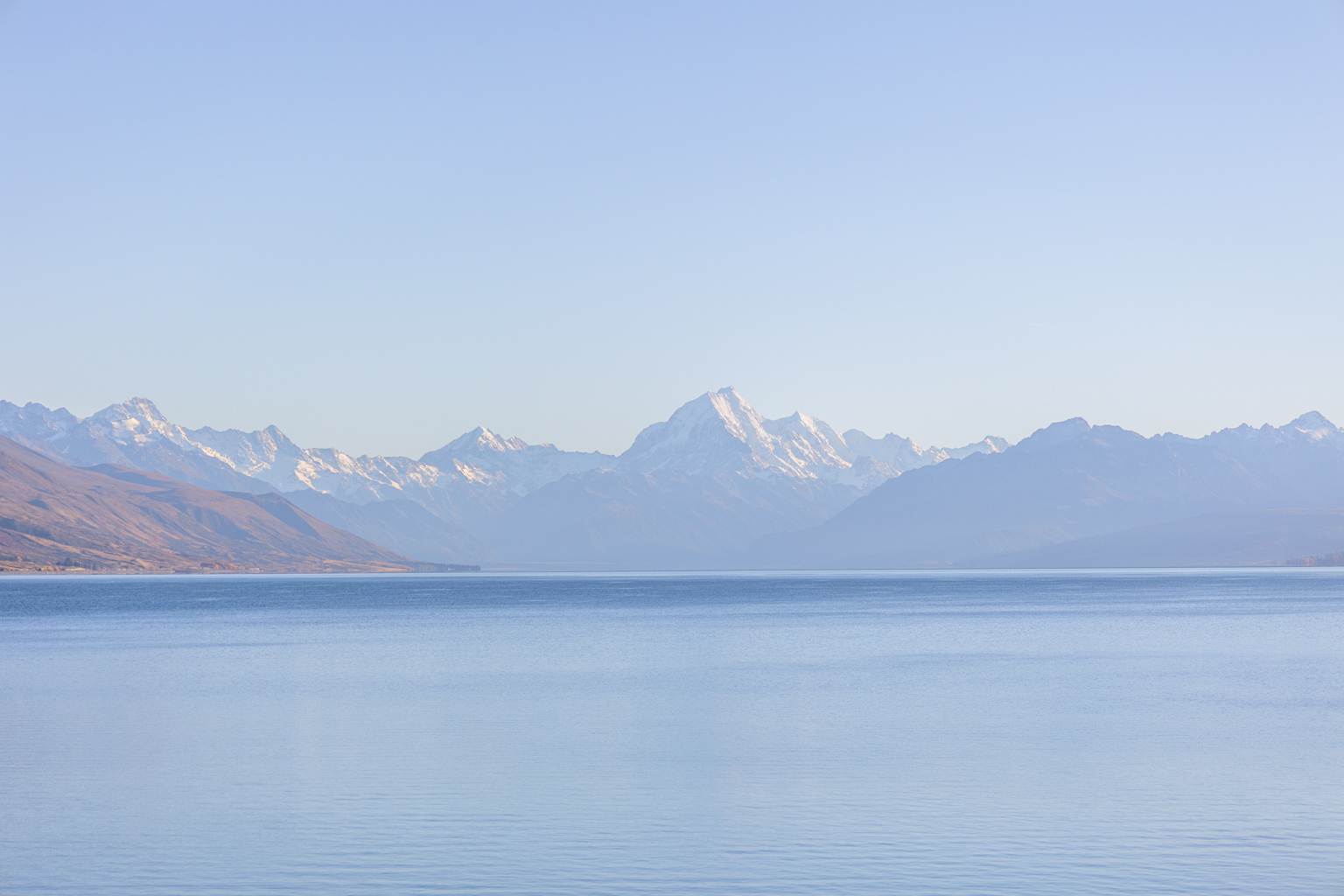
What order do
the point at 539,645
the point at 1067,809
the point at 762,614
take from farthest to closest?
the point at 762,614
the point at 539,645
the point at 1067,809

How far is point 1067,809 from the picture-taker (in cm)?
4378

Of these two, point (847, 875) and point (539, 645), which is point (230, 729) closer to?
point (847, 875)

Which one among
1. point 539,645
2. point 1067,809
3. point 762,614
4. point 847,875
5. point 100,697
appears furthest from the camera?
point 762,614

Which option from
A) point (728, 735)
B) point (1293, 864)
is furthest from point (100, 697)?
point (1293, 864)

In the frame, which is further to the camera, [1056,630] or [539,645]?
[1056,630]

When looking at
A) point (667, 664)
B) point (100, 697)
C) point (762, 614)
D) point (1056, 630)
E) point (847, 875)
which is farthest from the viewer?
point (762, 614)

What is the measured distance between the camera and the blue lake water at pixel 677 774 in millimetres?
37000

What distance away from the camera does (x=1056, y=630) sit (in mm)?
142250

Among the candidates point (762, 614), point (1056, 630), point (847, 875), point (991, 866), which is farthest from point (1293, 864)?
point (762, 614)

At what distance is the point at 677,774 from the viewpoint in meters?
51.0

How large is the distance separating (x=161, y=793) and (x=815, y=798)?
827 inches

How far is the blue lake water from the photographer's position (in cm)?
3700

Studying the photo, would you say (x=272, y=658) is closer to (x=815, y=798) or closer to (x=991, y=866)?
(x=815, y=798)

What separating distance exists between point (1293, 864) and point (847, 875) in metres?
11.2
